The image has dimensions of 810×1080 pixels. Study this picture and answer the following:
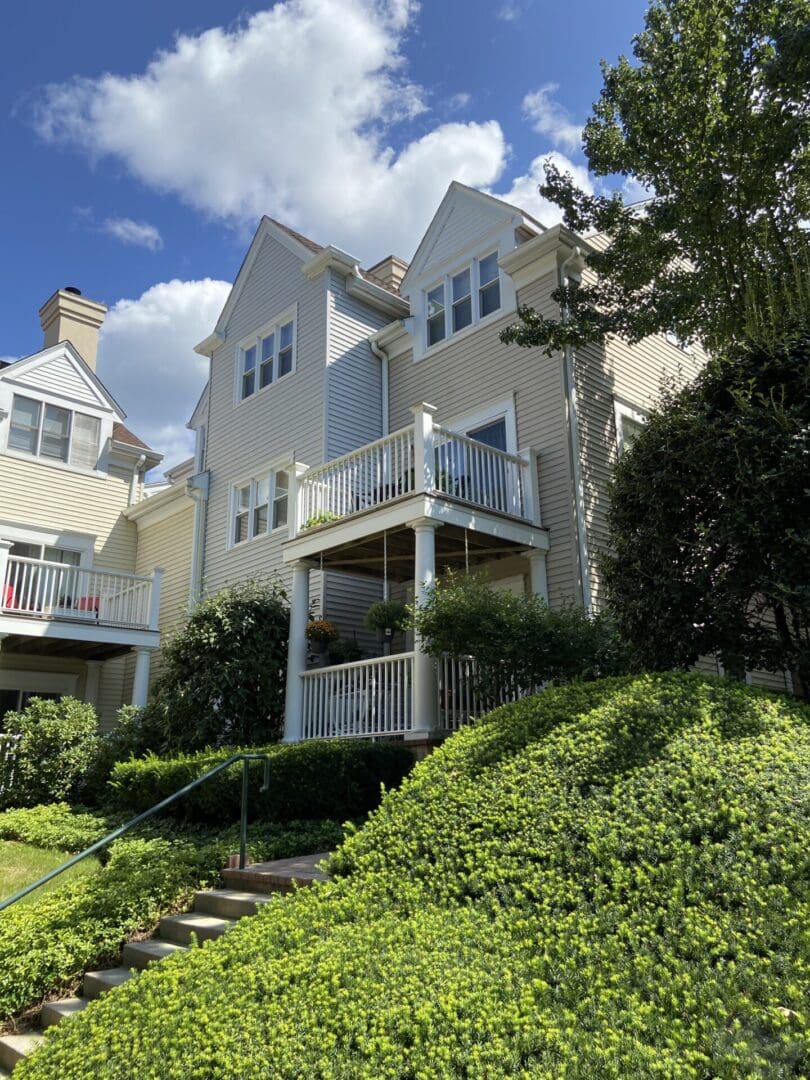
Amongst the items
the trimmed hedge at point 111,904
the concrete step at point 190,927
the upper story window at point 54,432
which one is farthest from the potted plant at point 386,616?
the upper story window at point 54,432

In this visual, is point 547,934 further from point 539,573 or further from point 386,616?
point 539,573

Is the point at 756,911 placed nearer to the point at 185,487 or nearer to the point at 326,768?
the point at 326,768

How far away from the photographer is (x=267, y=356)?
17.8 m

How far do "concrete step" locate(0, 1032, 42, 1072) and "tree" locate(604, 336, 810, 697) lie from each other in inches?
208

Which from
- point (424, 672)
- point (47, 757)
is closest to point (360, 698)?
point (424, 672)

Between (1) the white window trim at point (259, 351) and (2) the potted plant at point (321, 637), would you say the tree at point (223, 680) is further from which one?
(1) the white window trim at point (259, 351)

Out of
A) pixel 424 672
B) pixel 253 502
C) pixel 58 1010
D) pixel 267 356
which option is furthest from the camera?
pixel 267 356

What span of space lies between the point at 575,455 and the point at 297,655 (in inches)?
216

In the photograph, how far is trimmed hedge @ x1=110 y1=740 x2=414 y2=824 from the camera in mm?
8820

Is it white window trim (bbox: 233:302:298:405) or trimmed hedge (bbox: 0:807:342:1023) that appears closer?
trimmed hedge (bbox: 0:807:342:1023)

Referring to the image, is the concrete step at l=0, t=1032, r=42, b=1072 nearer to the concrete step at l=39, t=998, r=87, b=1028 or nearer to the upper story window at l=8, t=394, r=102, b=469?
the concrete step at l=39, t=998, r=87, b=1028

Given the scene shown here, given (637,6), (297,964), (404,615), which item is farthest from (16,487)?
(297,964)

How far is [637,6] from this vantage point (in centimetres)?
1120

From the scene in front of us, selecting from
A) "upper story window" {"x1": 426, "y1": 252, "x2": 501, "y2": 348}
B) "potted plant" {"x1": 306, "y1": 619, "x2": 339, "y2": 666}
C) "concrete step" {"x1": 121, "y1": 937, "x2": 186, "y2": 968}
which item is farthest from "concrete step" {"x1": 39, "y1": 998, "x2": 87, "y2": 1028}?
"upper story window" {"x1": 426, "y1": 252, "x2": 501, "y2": 348}
